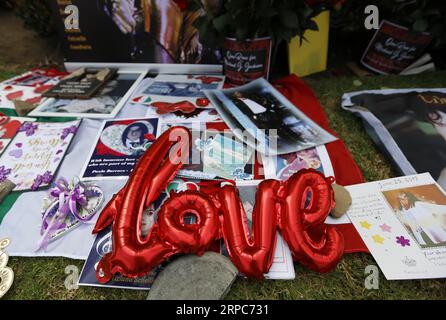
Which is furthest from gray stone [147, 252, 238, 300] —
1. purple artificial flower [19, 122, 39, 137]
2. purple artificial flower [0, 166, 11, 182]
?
purple artificial flower [19, 122, 39, 137]

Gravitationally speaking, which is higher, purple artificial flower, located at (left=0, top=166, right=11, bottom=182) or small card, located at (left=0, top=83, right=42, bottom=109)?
small card, located at (left=0, top=83, right=42, bottom=109)

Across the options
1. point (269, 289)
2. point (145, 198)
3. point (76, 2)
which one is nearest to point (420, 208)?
point (269, 289)

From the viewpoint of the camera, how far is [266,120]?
1.21 m

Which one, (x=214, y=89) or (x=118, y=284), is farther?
(x=214, y=89)

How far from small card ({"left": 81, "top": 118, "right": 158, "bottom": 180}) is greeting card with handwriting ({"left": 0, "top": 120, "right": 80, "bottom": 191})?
0.37 ft

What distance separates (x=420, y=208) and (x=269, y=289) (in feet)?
1.62

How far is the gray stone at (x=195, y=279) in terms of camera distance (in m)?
0.72

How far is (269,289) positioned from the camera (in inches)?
30.7

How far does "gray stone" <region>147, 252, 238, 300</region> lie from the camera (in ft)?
2.35

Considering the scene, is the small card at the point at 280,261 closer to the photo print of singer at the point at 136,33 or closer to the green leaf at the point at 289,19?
the green leaf at the point at 289,19

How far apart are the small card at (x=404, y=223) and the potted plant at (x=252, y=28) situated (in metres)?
0.67

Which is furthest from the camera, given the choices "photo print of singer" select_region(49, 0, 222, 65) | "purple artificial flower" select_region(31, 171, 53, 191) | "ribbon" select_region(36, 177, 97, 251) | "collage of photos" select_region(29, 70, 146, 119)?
"photo print of singer" select_region(49, 0, 222, 65)

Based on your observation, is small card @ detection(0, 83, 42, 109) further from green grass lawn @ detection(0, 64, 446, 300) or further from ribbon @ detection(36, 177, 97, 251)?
green grass lawn @ detection(0, 64, 446, 300)
